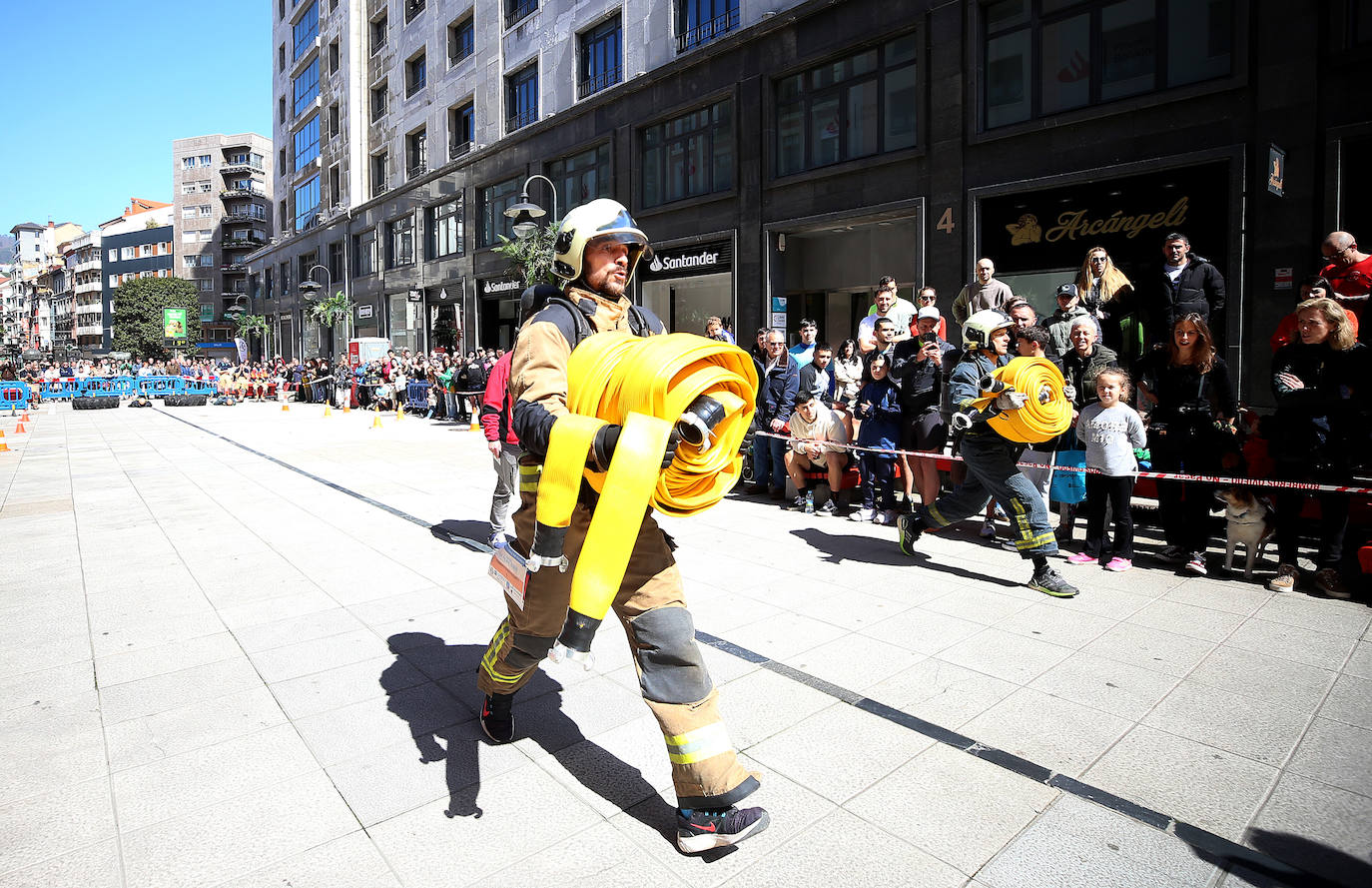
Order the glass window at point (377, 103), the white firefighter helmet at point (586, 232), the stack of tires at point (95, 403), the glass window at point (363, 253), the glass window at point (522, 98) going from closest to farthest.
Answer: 1. the white firefighter helmet at point (586, 232)
2. the glass window at point (522, 98)
3. the stack of tires at point (95, 403)
4. the glass window at point (377, 103)
5. the glass window at point (363, 253)

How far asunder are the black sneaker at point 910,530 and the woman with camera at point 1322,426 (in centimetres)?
251

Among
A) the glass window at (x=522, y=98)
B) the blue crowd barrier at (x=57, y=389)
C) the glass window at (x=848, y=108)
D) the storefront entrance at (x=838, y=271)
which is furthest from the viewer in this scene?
the blue crowd barrier at (x=57, y=389)

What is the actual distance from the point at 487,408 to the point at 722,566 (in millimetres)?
2724

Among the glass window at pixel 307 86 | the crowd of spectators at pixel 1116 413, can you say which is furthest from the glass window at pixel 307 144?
the crowd of spectators at pixel 1116 413

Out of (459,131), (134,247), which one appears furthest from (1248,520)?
(134,247)

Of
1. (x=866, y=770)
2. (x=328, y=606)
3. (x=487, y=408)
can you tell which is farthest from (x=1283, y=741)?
(x=487, y=408)

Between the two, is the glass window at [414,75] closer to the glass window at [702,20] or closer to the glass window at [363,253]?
the glass window at [363,253]

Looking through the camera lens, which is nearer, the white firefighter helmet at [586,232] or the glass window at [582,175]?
the white firefighter helmet at [586,232]

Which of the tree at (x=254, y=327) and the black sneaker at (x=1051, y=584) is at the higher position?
the tree at (x=254, y=327)

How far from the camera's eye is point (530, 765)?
10.6ft

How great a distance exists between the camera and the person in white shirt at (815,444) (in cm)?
891

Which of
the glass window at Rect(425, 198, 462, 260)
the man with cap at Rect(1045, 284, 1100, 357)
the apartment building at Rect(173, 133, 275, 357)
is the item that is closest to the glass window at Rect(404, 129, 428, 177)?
the glass window at Rect(425, 198, 462, 260)

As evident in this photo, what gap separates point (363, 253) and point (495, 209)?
14.9m

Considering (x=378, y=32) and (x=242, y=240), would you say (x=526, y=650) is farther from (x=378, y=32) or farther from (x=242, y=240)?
(x=242, y=240)
